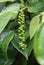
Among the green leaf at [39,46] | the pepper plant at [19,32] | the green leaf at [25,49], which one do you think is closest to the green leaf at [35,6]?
the pepper plant at [19,32]

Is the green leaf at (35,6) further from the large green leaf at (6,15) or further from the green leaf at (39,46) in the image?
the green leaf at (39,46)

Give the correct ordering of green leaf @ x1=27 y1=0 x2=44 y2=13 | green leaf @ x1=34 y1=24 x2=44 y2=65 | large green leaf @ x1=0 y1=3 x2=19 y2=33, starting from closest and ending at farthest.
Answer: green leaf @ x1=34 y1=24 x2=44 y2=65
large green leaf @ x1=0 y1=3 x2=19 y2=33
green leaf @ x1=27 y1=0 x2=44 y2=13

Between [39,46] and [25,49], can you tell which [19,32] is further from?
[39,46]

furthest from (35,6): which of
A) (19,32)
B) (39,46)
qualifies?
(39,46)

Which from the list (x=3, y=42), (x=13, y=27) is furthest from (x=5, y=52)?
(x=13, y=27)

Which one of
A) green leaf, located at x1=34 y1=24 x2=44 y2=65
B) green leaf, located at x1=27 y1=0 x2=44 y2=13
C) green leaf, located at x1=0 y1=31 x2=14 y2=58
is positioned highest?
green leaf, located at x1=34 y1=24 x2=44 y2=65

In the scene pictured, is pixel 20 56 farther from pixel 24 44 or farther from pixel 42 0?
pixel 42 0

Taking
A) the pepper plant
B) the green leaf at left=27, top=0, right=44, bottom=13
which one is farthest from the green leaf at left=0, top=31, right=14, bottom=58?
the green leaf at left=27, top=0, right=44, bottom=13

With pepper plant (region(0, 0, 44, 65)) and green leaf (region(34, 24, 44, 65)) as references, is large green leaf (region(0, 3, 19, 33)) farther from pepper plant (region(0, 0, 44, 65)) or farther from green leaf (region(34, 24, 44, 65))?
green leaf (region(34, 24, 44, 65))
